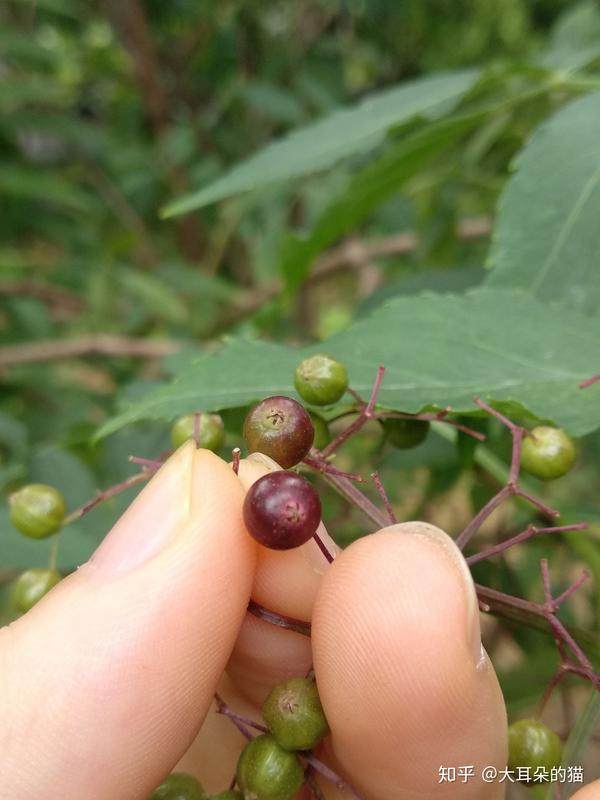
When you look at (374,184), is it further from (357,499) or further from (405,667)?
(405,667)

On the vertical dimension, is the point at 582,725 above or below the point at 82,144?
below

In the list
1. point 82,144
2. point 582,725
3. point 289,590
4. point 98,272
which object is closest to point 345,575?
point 289,590

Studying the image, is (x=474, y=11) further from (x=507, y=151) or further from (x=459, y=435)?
(x=459, y=435)

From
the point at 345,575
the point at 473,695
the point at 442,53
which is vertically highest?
the point at 345,575

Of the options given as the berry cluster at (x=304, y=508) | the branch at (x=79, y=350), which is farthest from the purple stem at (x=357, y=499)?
the branch at (x=79, y=350)

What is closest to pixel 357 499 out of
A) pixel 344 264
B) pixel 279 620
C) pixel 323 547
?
pixel 323 547

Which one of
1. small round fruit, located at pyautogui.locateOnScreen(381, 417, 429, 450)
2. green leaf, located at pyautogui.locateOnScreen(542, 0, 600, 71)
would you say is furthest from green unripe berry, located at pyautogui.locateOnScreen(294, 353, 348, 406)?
green leaf, located at pyautogui.locateOnScreen(542, 0, 600, 71)

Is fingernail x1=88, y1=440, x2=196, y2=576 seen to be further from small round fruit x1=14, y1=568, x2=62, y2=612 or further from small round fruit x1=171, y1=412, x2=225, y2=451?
small round fruit x1=14, y1=568, x2=62, y2=612
